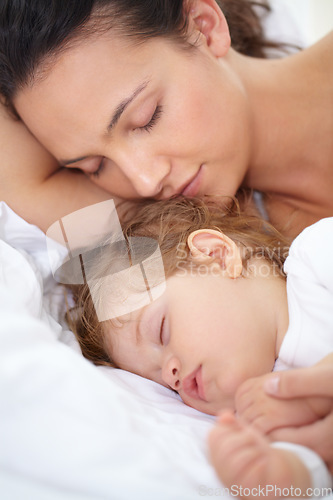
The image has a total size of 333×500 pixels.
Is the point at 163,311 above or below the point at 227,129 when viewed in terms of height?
below

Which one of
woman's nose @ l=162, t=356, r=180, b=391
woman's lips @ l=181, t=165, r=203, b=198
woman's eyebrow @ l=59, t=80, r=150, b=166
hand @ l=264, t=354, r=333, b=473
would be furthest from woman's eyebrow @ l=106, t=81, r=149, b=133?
hand @ l=264, t=354, r=333, b=473

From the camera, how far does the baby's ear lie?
0.90m

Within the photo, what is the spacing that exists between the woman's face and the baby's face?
0.29 m

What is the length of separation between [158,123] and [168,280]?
0.35 metres

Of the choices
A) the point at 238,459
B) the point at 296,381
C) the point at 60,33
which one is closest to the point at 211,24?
the point at 60,33

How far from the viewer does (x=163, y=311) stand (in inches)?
33.8

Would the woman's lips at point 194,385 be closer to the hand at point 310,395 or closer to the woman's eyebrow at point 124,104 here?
the hand at point 310,395

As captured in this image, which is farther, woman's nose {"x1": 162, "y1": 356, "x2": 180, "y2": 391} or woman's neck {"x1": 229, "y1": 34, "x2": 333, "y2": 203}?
woman's neck {"x1": 229, "y1": 34, "x2": 333, "y2": 203}

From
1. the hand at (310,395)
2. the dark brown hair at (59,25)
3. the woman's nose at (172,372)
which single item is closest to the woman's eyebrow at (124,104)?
the dark brown hair at (59,25)

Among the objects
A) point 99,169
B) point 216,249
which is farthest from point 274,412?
point 99,169

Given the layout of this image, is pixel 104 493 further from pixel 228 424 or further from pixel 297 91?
pixel 297 91

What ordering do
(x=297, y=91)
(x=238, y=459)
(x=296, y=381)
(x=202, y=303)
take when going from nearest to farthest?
1. (x=238, y=459)
2. (x=296, y=381)
3. (x=202, y=303)
4. (x=297, y=91)

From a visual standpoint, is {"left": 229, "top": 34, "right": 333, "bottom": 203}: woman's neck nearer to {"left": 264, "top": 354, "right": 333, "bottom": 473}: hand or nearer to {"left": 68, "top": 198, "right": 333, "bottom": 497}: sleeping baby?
{"left": 68, "top": 198, "right": 333, "bottom": 497}: sleeping baby

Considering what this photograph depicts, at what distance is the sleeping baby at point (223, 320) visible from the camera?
77 cm
